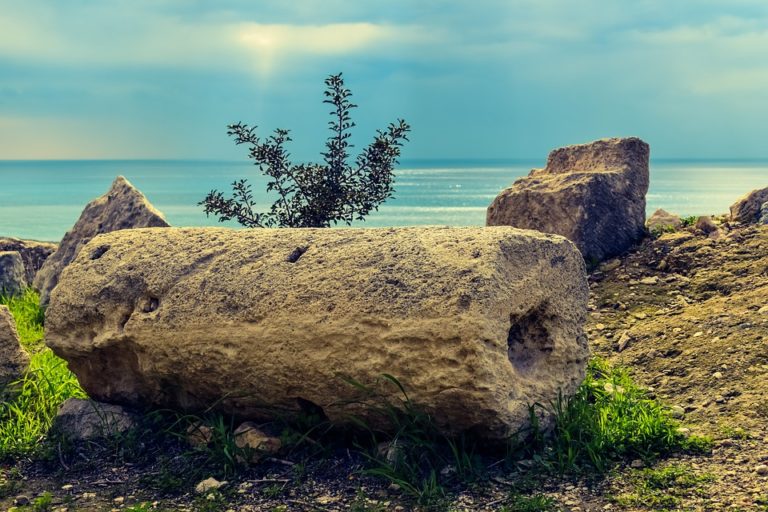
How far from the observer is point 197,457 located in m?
5.23

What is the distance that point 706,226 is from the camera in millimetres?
9039

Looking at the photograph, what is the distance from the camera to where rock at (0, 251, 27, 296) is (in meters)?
10.4

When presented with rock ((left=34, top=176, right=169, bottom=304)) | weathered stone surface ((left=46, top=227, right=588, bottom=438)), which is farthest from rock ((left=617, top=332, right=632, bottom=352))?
rock ((left=34, top=176, right=169, bottom=304))

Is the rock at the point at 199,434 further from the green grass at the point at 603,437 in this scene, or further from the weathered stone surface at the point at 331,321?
the green grass at the point at 603,437

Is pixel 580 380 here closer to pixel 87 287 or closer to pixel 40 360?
pixel 87 287

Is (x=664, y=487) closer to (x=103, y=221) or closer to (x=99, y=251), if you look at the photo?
(x=99, y=251)

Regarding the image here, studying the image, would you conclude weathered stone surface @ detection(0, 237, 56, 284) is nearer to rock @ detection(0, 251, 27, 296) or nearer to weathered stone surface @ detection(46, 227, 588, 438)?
rock @ detection(0, 251, 27, 296)

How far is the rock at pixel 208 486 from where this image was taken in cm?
487

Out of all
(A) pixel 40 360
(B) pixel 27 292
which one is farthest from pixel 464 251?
(B) pixel 27 292

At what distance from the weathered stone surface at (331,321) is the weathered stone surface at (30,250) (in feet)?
20.6

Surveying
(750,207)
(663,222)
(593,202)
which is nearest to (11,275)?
(593,202)

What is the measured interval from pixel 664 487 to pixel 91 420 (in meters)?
3.76

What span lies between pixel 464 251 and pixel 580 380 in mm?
1272

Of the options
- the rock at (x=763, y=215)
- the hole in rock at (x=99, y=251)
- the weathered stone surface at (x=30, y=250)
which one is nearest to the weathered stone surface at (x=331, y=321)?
the hole in rock at (x=99, y=251)
